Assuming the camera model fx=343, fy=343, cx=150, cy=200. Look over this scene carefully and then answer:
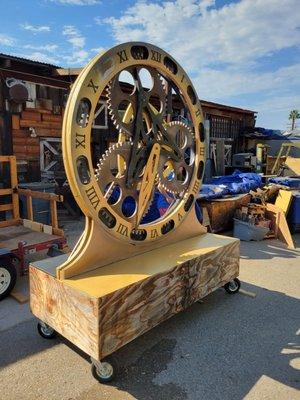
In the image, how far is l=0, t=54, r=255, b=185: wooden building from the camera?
7770mm

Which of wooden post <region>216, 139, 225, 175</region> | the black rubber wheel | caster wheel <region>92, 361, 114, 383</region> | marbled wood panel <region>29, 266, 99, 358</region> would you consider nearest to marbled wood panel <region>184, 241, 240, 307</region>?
caster wheel <region>92, 361, 114, 383</region>

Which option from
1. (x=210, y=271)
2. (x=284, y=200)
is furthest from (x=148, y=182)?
(x=284, y=200)

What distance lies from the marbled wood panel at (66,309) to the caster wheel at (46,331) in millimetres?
171

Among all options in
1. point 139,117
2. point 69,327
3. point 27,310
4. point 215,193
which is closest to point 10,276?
point 27,310

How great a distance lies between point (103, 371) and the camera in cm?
246

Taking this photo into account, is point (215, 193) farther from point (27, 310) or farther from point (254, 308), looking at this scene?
point (27, 310)

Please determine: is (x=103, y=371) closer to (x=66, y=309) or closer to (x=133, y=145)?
(x=66, y=309)

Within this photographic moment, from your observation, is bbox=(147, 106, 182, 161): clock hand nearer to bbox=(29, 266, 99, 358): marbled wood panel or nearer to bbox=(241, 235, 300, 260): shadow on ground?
bbox=(29, 266, 99, 358): marbled wood panel

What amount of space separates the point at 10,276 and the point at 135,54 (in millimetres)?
2663

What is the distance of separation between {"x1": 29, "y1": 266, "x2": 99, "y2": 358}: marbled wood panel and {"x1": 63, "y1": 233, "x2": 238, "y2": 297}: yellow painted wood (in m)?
0.08

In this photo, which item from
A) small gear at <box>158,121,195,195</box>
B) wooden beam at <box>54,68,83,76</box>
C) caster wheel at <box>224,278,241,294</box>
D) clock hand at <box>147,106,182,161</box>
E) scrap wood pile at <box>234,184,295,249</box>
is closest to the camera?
clock hand at <box>147,106,182,161</box>

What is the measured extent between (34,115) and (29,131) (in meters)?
0.42

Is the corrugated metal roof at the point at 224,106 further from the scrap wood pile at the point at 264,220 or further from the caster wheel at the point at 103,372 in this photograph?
the caster wheel at the point at 103,372

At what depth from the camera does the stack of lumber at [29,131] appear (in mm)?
8094
